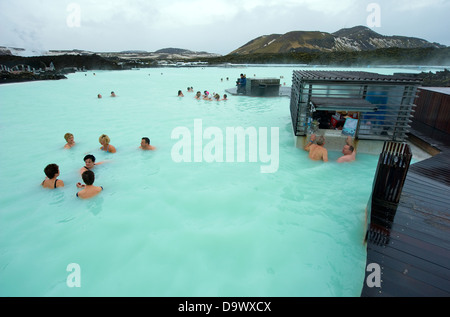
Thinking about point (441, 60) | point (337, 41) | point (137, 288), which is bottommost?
point (137, 288)

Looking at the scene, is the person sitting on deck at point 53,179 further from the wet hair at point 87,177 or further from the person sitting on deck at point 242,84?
the person sitting on deck at point 242,84

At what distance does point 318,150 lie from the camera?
320 inches

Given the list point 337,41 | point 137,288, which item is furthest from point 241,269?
point 337,41

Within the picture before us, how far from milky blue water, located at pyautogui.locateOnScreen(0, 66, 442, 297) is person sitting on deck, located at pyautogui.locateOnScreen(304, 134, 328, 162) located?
25 cm

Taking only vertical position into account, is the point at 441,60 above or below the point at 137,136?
above

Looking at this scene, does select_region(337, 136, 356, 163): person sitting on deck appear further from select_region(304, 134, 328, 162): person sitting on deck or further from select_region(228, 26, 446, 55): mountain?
select_region(228, 26, 446, 55): mountain

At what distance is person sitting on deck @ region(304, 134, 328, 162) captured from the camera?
26.3 feet

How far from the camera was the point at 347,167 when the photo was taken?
7.84 meters

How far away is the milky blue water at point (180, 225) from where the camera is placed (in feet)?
13.6

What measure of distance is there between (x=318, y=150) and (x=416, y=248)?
5007mm

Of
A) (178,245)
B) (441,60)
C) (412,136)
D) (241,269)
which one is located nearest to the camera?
(241,269)

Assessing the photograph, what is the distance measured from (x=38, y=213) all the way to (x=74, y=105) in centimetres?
1550

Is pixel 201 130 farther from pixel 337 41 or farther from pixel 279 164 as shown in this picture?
pixel 337 41

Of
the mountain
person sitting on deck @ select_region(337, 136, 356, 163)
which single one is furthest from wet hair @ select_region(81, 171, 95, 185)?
the mountain
